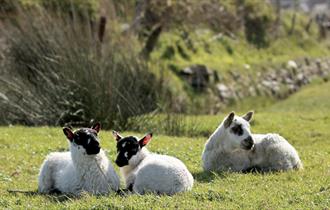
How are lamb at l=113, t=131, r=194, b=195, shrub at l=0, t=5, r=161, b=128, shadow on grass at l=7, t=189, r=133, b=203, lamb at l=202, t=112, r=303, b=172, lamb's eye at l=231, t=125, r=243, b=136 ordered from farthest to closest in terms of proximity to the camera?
shrub at l=0, t=5, r=161, b=128
lamb at l=202, t=112, r=303, b=172
lamb's eye at l=231, t=125, r=243, b=136
shadow on grass at l=7, t=189, r=133, b=203
lamb at l=113, t=131, r=194, b=195

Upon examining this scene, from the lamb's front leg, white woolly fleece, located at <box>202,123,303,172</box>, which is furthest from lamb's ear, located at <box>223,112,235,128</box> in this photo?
the lamb's front leg

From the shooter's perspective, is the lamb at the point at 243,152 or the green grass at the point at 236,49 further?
the green grass at the point at 236,49

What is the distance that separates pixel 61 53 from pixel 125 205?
1149cm

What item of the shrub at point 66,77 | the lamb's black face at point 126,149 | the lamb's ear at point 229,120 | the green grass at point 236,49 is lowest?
the green grass at point 236,49

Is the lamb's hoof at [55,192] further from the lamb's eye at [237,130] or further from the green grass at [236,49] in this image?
the green grass at [236,49]

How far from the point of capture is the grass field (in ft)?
26.2

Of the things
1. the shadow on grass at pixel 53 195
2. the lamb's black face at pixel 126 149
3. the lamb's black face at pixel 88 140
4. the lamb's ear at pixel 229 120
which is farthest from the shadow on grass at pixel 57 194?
the lamb's ear at pixel 229 120

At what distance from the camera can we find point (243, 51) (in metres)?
40.2

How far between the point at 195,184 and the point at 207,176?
3.43ft

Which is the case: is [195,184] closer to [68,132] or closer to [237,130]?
[237,130]

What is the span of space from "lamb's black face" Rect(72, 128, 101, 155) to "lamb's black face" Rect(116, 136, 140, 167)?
34cm

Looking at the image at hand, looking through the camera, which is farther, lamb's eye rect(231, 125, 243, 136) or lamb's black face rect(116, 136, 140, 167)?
lamb's eye rect(231, 125, 243, 136)

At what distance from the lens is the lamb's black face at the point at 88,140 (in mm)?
9008

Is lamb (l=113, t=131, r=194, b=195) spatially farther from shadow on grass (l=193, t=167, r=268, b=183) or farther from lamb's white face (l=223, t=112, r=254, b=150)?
lamb's white face (l=223, t=112, r=254, b=150)
